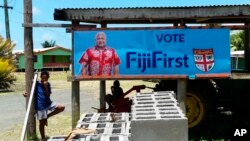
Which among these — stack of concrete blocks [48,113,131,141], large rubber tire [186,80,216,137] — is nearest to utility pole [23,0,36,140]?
stack of concrete blocks [48,113,131,141]

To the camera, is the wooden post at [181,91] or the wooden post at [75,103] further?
the wooden post at [75,103]

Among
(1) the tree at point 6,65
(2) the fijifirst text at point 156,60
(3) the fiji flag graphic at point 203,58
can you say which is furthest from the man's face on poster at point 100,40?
(1) the tree at point 6,65

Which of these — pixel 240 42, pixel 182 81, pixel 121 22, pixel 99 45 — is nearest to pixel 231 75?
pixel 182 81

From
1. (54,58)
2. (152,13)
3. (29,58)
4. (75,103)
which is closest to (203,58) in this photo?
(152,13)

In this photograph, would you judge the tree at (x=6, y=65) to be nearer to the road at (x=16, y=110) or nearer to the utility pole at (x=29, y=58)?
the road at (x=16, y=110)

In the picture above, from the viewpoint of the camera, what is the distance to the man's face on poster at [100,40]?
369 inches

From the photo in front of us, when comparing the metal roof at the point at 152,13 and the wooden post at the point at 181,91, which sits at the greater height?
the metal roof at the point at 152,13

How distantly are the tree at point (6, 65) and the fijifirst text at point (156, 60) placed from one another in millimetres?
17694

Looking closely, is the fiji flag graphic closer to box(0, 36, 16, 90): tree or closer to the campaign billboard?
the campaign billboard

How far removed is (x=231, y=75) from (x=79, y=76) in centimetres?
311

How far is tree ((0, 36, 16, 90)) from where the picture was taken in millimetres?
25997

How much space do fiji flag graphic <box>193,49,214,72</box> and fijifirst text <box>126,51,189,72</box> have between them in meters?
0.21

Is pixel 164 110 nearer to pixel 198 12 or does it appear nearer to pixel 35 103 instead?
pixel 198 12

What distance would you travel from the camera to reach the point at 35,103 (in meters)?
9.73
